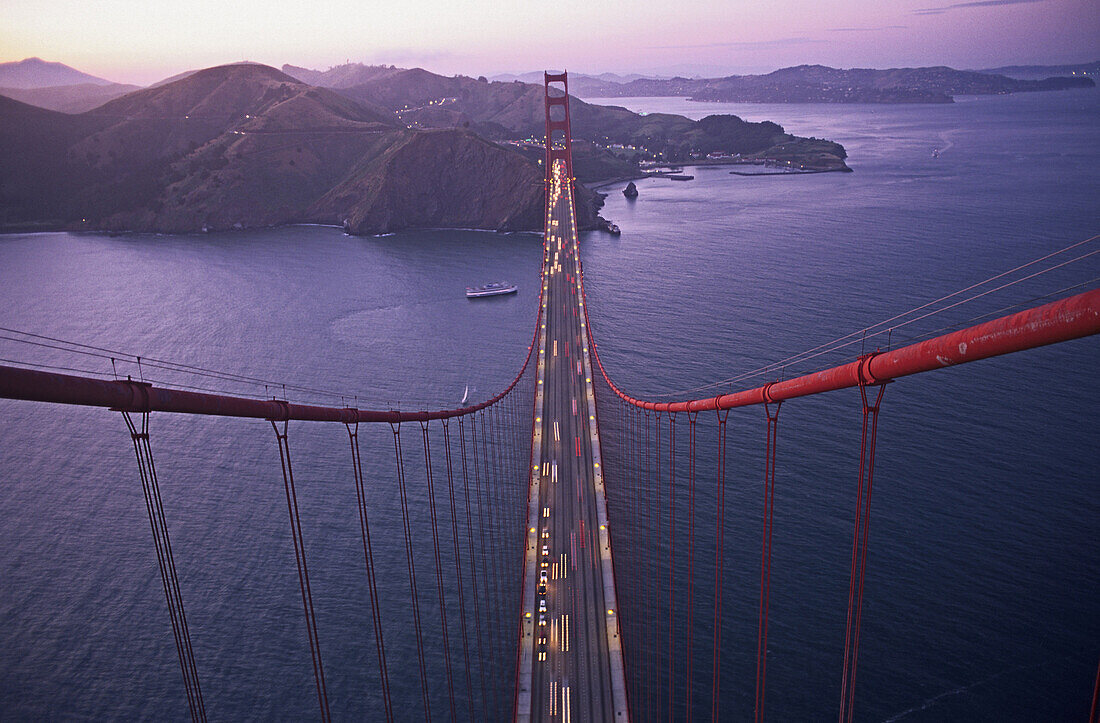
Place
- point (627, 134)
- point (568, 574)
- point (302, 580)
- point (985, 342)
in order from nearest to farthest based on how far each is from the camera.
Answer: point (985, 342)
point (302, 580)
point (568, 574)
point (627, 134)

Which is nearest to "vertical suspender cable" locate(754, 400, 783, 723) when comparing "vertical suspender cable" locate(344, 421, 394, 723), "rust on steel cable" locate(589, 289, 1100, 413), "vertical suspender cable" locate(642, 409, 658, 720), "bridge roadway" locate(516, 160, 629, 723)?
"rust on steel cable" locate(589, 289, 1100, 413)

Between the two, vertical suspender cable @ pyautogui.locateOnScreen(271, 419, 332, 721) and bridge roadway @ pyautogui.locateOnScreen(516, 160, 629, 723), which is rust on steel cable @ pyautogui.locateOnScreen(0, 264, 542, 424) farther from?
bridge roadway @ pyautogui.locateOnScreen(516, 160, 629, 723)

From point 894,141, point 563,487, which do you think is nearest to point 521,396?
point 563,487

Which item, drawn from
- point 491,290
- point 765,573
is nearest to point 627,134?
point 491,290

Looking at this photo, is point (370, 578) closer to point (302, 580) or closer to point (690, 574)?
point (302, 580)

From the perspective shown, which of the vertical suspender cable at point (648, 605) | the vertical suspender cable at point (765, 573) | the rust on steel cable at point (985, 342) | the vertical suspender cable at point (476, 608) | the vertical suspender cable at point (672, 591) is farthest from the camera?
the vertical suspender cable at point (476, 608)

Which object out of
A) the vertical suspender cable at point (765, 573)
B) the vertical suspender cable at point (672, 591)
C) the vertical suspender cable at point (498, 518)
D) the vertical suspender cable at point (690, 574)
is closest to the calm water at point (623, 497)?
the vertical suspender cable at point (690, 574)

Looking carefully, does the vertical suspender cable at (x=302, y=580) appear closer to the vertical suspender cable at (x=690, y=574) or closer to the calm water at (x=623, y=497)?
the calm water at (x=623, y=497)
